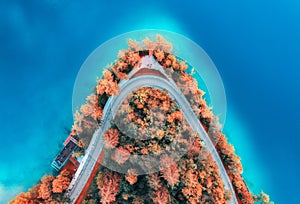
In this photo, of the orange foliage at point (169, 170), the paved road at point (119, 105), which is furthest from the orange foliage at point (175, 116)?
the orange foliage at point (169, 170)

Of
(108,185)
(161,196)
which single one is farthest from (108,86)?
(161,196)

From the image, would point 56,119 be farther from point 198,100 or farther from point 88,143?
point 198,100

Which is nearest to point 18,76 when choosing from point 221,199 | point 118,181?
point 118,181

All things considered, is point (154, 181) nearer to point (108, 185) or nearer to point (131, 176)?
point (131, 176)

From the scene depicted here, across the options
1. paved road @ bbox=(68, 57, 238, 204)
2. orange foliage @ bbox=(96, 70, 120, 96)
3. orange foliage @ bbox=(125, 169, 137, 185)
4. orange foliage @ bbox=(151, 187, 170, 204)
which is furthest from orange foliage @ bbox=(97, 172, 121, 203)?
orange foliage @ bbox=(96, 70, 120, 96)

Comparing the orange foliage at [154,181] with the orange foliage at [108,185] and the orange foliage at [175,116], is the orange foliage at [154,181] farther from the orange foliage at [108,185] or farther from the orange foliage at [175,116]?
the orange foliage at [175,116]

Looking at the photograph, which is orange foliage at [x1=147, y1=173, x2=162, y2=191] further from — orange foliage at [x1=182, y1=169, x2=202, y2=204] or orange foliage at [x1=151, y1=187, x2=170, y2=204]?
orange foliage at [x1=182, y1=169, x2=202, y2=204]
